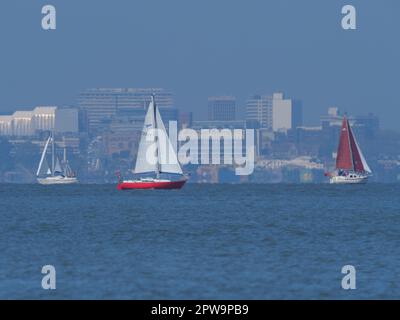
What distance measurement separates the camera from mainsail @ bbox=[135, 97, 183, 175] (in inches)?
5876

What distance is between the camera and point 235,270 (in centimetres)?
5091

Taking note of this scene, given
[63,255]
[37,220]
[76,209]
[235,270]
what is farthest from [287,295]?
[76,209]

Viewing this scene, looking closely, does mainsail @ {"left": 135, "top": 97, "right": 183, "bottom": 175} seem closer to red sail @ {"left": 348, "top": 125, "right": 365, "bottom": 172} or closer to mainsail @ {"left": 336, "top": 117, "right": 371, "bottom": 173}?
mainsail @ {"left": 336, "top": 117, "right": 371, "bottom": 173}

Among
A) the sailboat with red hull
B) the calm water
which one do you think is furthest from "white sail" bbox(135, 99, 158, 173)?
the calm water

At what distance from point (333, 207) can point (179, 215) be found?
20.5 metres

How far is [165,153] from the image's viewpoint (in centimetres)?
15175

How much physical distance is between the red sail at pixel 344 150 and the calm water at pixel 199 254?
9806 cm

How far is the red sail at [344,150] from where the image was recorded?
19426 centimetres

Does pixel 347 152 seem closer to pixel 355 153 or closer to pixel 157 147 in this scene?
pixel 355 153

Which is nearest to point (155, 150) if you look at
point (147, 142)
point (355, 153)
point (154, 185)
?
point (147, 142)

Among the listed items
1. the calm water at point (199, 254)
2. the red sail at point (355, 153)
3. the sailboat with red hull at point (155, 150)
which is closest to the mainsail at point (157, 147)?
the sailboat with red hull at point (155, 150)

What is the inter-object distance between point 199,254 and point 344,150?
455ft

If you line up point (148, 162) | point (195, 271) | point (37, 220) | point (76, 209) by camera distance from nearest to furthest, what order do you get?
point (195, 271)
point (37, 220)
point (76, 209)
point (148, 162)
